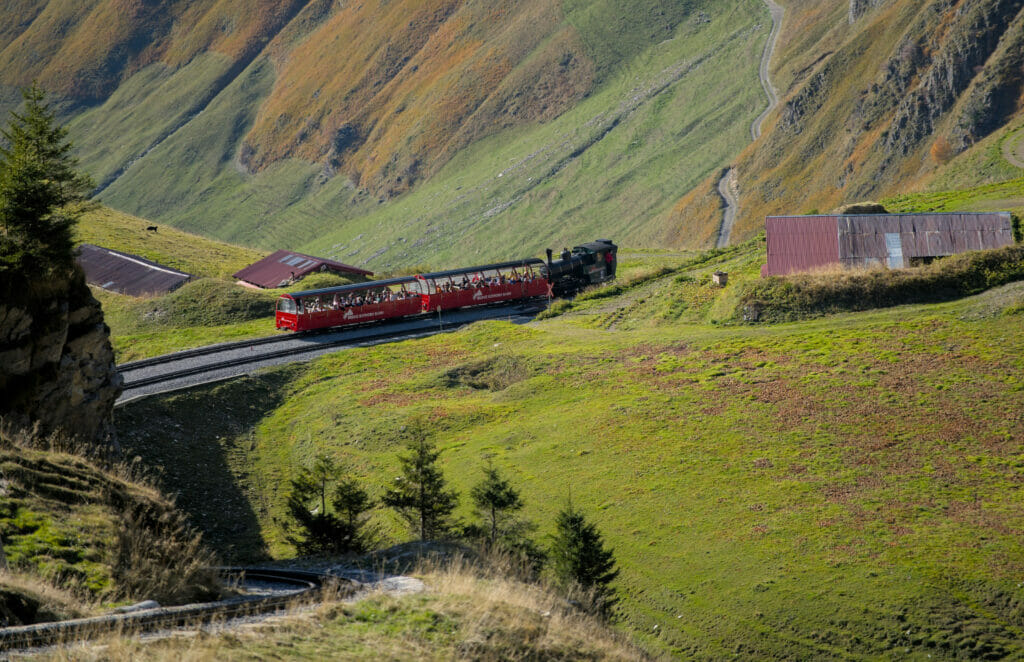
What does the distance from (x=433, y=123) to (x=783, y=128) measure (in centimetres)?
7070

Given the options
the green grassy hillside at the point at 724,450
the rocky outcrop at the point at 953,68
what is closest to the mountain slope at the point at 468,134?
the rocky outcrop at the point at 953,68

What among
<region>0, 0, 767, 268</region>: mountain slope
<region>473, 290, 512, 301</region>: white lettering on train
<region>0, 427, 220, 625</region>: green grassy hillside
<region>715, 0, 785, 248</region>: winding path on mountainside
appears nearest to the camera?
<region>0, 427, 220, 625</region>: green grassy hillside

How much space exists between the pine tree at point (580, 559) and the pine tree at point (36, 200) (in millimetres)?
16964

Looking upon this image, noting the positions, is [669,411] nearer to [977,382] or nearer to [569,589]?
[977,382]

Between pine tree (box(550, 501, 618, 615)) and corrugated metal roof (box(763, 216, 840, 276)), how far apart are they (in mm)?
30766

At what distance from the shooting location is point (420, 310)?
55.4m

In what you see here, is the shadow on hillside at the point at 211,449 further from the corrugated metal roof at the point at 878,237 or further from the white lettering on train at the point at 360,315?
the corrugated metal roof at the point at 878,237

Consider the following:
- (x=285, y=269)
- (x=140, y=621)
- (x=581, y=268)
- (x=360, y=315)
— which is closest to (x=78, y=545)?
(x=140, y=621)

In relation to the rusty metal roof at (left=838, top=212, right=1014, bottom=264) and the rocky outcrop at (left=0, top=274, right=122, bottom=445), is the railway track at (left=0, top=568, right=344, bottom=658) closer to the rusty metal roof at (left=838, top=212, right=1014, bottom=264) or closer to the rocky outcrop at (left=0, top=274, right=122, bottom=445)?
the rocky outcrop at (left=0, top=274, right=122, bottom=445)

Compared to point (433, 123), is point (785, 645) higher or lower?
lower

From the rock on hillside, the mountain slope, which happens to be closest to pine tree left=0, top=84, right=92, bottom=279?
the rock on hillside

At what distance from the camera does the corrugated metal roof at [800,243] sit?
4912 centimetres

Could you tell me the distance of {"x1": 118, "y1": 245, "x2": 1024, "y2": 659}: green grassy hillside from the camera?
2178cm

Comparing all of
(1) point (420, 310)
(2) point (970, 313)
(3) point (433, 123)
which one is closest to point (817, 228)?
(2) point (970, 313)
